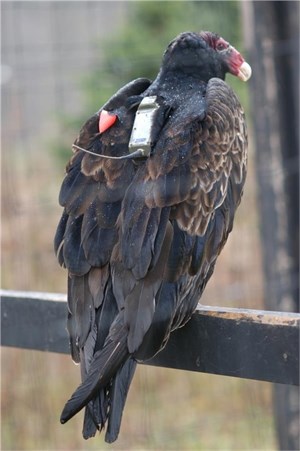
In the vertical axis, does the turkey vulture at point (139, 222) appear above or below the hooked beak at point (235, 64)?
below

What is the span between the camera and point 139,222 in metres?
2.21

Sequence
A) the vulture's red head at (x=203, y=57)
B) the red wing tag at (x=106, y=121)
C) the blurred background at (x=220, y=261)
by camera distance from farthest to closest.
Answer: the blurred background at (x=220, y=261)
the vulture's red head at (x=203, y=57)
the red wing tag at (x=106, y=121)

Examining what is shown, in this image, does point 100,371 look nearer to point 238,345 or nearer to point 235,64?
point 238,345

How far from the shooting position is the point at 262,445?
15.1 ft

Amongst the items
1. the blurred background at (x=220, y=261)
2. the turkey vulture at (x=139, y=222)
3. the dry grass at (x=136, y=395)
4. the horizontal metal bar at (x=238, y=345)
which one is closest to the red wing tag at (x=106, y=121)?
the turkey vulture at (x=139, y=222)

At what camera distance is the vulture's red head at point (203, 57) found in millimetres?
2787

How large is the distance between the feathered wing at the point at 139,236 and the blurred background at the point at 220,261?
1.58 m

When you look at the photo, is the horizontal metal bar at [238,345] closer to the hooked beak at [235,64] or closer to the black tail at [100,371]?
the black tail at [100,371]

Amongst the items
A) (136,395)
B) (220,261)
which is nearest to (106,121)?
(136,395)

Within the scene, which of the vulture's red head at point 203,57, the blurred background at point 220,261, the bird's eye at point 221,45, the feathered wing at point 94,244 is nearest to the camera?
the feathered wing at point 94,244

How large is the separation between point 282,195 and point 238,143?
5.32 feet

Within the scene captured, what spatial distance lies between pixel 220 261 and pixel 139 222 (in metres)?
3.25

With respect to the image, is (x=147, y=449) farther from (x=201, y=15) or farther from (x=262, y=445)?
(x=201, y=15)

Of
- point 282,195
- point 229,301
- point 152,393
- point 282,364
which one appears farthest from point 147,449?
A: point 282,364
